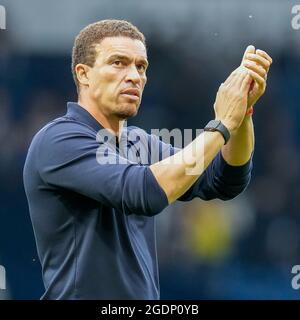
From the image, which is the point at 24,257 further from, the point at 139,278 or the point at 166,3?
the point at 139,278

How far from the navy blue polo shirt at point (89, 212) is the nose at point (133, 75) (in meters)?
0.21

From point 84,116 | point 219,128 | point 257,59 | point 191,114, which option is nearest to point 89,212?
point 84,116

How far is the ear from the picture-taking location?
9.21 feet

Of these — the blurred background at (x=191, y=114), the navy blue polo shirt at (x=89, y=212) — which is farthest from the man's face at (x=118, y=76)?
the blurred background at (x=191, y=114)

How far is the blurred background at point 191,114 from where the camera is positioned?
5.14 m

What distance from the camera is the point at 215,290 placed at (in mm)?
5102

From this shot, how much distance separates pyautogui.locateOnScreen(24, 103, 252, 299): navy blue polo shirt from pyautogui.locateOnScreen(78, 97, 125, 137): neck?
8cm

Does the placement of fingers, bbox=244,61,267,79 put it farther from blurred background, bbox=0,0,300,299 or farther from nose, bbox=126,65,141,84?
blurred background, bbox=0,0,300,299

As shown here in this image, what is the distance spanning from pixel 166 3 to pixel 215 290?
200 cm

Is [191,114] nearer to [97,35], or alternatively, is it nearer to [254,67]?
[97,35]

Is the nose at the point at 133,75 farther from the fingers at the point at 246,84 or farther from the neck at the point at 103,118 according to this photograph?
the fingers at the point at 246,84

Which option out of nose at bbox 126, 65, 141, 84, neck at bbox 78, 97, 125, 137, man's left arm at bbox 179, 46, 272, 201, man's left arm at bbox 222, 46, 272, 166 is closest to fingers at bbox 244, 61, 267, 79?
man's left arm at bbox 222, 46, 272, 166

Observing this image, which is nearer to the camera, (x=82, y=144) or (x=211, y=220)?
(x=82, y=144)
